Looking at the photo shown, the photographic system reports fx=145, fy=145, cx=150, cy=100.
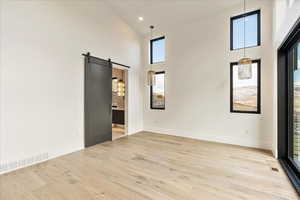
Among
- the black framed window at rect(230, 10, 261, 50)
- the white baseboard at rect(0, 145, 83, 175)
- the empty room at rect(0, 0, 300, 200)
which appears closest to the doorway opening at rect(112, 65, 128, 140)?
the empty room at rect(0, 0, 300, 200)

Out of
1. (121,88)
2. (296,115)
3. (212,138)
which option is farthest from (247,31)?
(121,88)

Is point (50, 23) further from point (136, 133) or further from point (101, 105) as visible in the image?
point (136, 133)

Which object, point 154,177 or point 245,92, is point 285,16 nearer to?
point 245,92

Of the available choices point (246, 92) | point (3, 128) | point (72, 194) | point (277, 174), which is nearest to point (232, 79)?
point (246, 92)

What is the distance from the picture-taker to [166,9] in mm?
4238

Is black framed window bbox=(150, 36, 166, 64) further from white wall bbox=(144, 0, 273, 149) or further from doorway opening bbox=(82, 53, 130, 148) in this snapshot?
doorway opening bbox=(82, 53, 130, 148)

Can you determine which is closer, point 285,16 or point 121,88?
point 285,16

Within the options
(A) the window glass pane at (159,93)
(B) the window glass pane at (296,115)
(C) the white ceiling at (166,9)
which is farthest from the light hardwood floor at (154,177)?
(C) the white ceiling at (166,9)

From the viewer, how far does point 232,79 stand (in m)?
4.05

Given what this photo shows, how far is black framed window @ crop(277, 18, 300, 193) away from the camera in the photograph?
243 cm

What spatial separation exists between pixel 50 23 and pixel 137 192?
3.73m

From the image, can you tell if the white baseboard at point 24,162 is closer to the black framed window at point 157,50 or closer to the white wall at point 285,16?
the black framed window at point 157,50

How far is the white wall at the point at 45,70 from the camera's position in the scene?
2.60 metres

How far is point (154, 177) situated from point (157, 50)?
4.50 m
